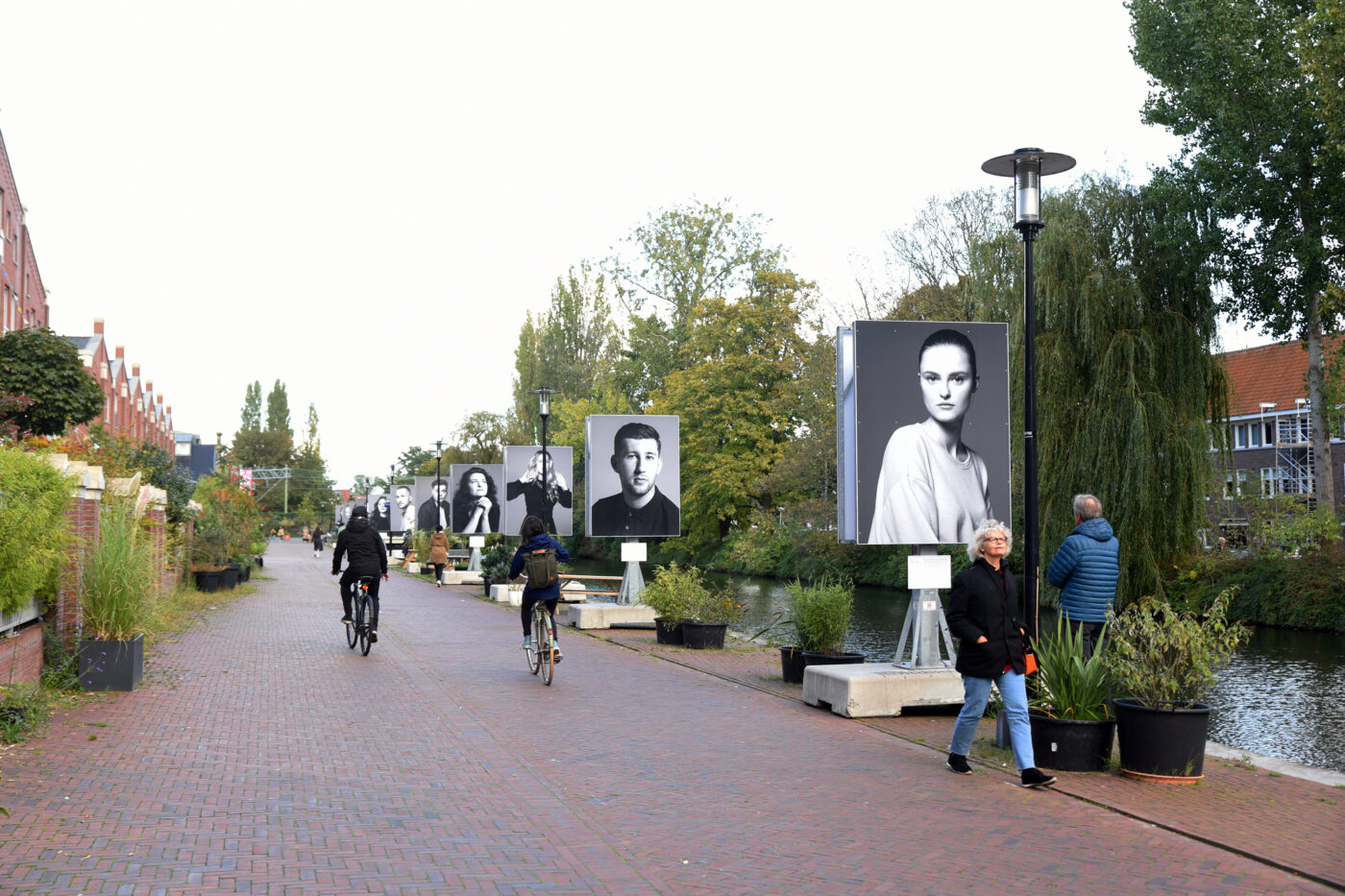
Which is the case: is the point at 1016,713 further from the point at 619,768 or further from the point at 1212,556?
the point at 1212,556

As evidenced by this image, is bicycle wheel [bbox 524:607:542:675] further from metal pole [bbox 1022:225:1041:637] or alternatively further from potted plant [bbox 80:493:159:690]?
metal pole [bbox 1022:225:1041:637]

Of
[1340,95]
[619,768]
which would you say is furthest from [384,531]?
[619,768]

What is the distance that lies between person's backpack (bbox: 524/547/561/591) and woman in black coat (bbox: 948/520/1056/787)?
18.8ft

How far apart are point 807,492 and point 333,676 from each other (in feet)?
107

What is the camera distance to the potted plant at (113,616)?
10734mm

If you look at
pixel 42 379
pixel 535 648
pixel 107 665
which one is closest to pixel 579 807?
pixel 535 648

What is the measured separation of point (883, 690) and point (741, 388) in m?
35.8

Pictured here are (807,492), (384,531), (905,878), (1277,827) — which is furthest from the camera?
(384,531)

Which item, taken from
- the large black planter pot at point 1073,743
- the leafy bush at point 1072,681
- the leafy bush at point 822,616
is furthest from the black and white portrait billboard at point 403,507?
the large black planter pot at point 1073,743

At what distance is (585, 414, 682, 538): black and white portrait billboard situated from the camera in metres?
20.2

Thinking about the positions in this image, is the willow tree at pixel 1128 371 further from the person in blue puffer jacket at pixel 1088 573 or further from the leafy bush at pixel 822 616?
the person in blue puffer jacket at pixel 1088 573

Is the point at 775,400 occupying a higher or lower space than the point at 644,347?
lower

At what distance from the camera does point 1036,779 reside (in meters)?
7.27

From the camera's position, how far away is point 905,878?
5305 mm
